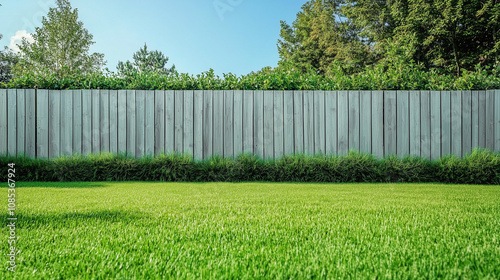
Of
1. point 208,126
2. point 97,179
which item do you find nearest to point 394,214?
point 208,126

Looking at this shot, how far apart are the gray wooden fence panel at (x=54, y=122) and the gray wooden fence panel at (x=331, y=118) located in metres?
5.05

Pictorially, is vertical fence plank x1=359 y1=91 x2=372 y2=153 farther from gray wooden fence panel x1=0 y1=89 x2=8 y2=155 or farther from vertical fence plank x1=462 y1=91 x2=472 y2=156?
gray wooden fence panel x1=0 y1=89 x2=8 y2=155

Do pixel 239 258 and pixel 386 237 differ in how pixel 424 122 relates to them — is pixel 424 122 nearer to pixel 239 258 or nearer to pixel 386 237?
pixel 386 237

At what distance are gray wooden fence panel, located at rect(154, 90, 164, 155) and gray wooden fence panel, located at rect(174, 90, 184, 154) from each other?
243 mm

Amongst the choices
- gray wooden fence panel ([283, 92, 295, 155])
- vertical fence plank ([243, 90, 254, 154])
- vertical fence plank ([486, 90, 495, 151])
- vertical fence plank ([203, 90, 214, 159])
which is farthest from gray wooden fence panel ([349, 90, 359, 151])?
vertical fence plank ([203, 90, 214, 159])

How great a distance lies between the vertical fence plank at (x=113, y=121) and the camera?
5.30 m

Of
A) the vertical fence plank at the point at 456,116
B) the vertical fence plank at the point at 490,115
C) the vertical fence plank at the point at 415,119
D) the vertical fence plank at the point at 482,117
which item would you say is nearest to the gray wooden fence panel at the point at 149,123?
the vertical fence plank at the point at 415,119

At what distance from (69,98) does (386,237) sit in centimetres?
584

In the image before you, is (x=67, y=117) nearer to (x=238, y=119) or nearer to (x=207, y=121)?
(x=207, y=121)

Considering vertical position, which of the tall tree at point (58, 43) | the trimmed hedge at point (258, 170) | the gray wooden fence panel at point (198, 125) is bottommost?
the trimmed hedge at point (258, 170)

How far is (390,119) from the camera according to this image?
538 centimetres

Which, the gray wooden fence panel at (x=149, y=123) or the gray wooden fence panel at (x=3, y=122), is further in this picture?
the gray wooden fence panel at (x=149, y=123)

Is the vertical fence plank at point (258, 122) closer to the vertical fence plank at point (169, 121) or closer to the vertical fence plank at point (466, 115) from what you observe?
the vertical fence plank at point (169, 121)

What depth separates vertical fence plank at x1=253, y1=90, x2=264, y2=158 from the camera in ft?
17.6
